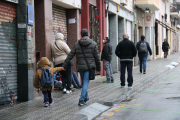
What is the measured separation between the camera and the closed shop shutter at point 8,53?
879cm

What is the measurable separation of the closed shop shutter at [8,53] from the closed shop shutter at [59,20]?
3.17 metres

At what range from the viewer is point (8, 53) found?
9086 mm

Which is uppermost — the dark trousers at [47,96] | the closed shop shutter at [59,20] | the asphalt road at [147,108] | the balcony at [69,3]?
the balcony at [69,3]

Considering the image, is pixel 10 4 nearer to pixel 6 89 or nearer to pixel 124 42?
pixel 6 89

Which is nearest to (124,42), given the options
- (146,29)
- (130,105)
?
(130,105)

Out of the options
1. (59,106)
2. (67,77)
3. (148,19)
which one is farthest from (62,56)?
(148,19)

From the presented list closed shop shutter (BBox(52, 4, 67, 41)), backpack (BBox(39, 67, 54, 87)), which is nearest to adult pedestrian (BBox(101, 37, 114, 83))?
closed shop shutter (BBox(52, 4, 67, 41))

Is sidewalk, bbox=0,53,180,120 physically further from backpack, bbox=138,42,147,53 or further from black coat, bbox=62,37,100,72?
backpack, bbox=138,42,147,53

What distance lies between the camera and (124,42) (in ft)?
39.5

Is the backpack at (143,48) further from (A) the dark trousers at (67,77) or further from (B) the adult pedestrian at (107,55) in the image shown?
(A) the dark trousers at (67,77)

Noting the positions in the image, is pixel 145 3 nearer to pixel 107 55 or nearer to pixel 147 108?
pixel 107 55

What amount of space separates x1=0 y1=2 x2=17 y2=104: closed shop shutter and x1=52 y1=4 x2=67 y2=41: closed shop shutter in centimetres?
317

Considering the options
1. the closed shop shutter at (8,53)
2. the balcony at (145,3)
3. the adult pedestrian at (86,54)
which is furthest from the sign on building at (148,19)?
the adult pedestrian at (86,54)

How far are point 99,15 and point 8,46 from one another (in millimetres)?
8379
